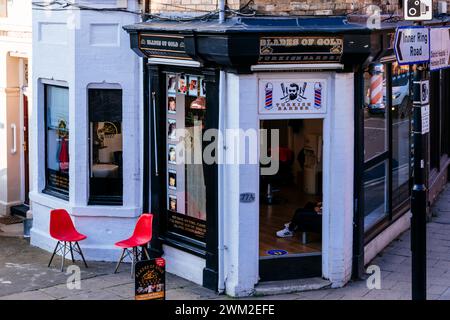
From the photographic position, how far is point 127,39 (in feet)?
45.1

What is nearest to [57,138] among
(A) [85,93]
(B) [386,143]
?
(A) [85,93]

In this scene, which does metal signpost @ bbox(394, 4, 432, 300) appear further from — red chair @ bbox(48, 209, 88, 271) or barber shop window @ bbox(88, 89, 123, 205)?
red chair @ bbox(48, 209, 88, 271)

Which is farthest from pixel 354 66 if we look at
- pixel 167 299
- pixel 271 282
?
pixel 167 299

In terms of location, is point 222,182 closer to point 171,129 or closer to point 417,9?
point 171,129

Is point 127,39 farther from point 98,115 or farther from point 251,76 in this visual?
point 251,76

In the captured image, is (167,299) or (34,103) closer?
(167,299)

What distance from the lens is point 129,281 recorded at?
513 inches

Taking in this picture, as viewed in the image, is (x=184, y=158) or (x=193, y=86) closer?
(x=193, y=86)

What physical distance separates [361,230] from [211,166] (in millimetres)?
2331

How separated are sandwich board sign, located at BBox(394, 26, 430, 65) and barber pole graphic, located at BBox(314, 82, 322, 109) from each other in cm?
192

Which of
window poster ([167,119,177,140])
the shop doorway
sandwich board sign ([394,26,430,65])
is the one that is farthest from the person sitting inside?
sandwich board sign ([394,26,430,65])

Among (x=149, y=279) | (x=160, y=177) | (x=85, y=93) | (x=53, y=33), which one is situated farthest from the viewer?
(x=53, y=33)

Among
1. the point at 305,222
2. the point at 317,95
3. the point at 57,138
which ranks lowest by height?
the point at 305,222

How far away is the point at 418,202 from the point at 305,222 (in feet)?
8.98
